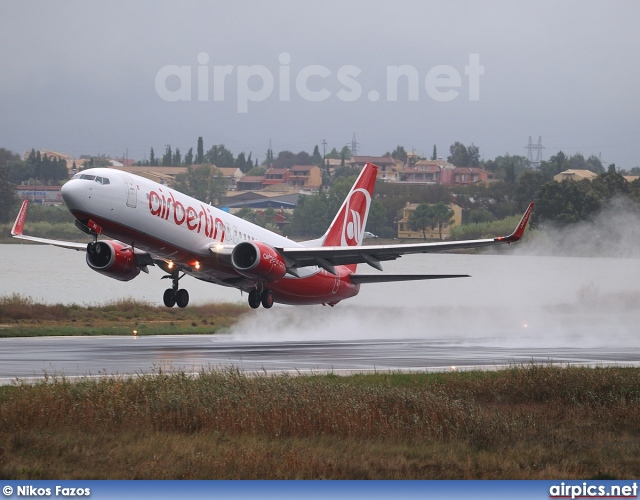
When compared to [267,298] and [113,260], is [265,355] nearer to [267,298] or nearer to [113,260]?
[267,298]

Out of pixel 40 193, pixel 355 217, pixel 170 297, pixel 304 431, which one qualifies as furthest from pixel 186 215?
pixel 40 193

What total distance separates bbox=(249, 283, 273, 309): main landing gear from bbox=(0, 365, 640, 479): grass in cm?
1648

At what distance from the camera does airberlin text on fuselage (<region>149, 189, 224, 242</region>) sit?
35969mm

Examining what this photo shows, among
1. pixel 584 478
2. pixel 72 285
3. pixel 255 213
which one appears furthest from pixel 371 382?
pixel 255 213

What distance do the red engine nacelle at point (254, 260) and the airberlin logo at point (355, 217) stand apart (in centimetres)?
1028

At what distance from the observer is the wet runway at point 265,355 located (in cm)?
2977

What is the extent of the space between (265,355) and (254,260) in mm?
4489

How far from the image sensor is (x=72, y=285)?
4031 inches

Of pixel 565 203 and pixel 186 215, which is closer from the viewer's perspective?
pixel 186 215

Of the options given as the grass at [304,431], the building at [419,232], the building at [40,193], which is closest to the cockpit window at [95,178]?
the grass at [304,431]

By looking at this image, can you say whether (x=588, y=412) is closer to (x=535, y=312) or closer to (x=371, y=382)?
(x=371, y=382)

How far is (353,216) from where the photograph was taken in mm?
50031

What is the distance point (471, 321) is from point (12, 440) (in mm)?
37726

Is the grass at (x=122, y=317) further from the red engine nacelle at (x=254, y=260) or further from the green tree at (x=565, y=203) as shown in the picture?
the green tree at (x=565, y=203)
